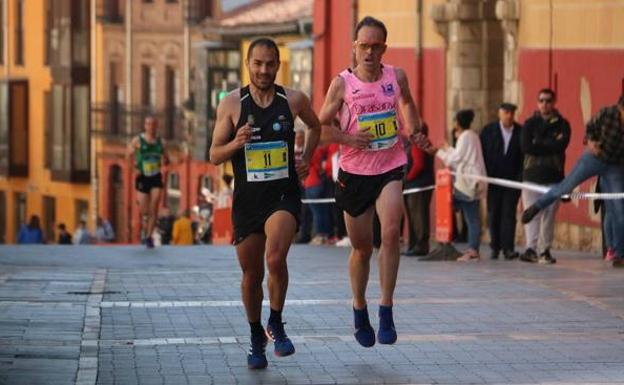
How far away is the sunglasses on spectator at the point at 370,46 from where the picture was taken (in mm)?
13062

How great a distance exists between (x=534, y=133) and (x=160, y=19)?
4313cm

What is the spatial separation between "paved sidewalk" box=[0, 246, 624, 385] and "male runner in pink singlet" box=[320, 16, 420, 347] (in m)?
0.58

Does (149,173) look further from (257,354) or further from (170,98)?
(170,98)

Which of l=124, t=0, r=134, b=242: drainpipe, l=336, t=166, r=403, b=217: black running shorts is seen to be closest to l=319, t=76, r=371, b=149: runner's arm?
l=336, t=166, r=403, b=217: black running shorts

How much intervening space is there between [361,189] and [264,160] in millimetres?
954

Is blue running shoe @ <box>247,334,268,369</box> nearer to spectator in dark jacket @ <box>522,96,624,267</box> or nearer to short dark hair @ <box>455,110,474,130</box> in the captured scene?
spectator in dark jacket @ <box>522,96,624,267</box>

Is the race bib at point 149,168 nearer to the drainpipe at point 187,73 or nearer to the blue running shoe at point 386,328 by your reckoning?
the blue running shoe at point 386,328

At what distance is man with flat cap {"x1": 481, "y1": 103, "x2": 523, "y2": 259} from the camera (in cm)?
2220

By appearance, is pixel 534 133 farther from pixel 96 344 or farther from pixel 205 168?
pixel 205 168

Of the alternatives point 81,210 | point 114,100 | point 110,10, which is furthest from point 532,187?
point 81,210

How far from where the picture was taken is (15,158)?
72.6 meters

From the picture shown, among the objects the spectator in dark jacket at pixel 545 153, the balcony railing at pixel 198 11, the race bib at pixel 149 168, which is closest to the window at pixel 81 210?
the balcony railing at pixel 198 11

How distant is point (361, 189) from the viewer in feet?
43.0

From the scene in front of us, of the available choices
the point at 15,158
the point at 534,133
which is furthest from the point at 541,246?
the point at 15,158
